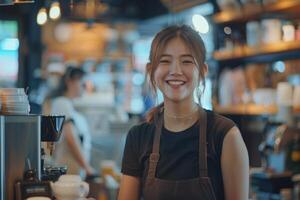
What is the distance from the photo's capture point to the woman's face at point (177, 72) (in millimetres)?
2217

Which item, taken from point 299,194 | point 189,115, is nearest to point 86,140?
point 299,194

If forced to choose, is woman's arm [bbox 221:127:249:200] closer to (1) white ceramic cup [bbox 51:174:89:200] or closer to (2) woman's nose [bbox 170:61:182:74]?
(2) woman's nose [bbox 170:61:182:74]

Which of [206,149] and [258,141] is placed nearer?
[206,149]

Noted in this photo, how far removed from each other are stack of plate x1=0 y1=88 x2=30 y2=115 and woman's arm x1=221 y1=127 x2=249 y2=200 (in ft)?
2.53

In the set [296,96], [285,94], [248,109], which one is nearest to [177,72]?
[296,96]

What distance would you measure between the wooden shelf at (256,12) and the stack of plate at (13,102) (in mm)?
2835

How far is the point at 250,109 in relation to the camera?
201 inches

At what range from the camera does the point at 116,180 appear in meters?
5.39

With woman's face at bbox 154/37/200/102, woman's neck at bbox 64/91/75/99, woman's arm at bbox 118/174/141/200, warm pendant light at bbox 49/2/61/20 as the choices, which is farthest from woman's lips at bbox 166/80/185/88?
woman's neck at bbox 64/91/75/99

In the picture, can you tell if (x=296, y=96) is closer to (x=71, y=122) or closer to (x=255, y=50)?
(x=255, y=50)

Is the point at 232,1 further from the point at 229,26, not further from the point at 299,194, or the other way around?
the point at 299,194

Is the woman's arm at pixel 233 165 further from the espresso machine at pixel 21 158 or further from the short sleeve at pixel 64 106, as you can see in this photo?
the short sleeve at pixel 64 106

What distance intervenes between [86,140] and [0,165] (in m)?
3.61

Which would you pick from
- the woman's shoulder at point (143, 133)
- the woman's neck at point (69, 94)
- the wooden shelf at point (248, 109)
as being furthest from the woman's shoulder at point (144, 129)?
the woman's neck at point (69, 94)
